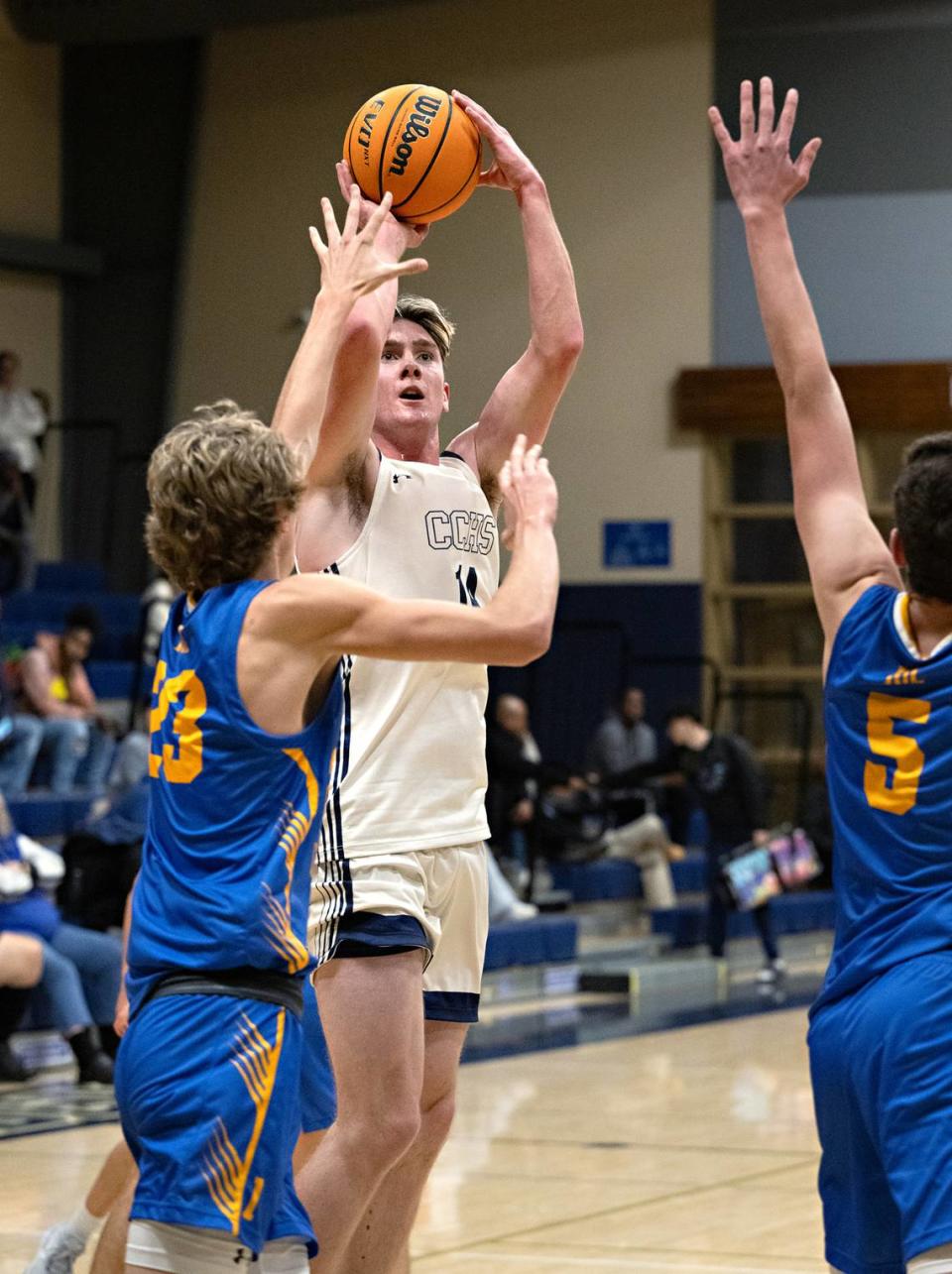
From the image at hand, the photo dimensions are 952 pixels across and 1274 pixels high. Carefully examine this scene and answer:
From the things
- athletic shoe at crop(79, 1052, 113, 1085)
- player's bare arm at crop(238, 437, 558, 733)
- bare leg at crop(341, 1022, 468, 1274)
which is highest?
player's bare arm at crop(238, 437, 558, 733)

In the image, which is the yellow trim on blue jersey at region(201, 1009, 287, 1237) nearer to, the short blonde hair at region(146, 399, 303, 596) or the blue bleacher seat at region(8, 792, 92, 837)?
the short blonde hair at region(146, 399, 303, 596)

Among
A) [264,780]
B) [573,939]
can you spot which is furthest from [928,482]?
[573,939]

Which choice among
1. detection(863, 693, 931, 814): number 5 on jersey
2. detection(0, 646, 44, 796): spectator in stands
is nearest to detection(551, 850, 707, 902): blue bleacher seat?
detection(0, 646, 44, 796): spectator in stands

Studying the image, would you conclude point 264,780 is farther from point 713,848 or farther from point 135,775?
point 713,848

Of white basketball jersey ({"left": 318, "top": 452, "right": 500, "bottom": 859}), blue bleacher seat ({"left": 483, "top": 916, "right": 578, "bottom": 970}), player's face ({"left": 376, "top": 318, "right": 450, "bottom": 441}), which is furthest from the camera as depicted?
blue bleacher seat ({"left": 483, "top": 916, "right": 578, "bottom": 970})

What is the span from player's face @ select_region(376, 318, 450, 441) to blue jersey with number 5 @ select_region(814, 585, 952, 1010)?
1.42 meters

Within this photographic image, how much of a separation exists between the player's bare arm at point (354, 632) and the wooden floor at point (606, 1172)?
2.69 metres

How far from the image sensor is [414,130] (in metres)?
Answer: 3.85

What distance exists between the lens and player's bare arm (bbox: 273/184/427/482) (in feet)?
10.6

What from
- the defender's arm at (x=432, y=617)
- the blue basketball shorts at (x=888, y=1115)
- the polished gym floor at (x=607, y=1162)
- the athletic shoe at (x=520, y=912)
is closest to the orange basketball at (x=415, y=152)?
the defender's arm at (x=432, y=617)

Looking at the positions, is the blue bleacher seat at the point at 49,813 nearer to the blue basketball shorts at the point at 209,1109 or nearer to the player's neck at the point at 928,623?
the blue basketball shorts at the point at 209,1109

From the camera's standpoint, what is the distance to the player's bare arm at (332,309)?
324 cm

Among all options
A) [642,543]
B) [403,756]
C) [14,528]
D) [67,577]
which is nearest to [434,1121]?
[403,756]

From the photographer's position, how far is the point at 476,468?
13.2ft
